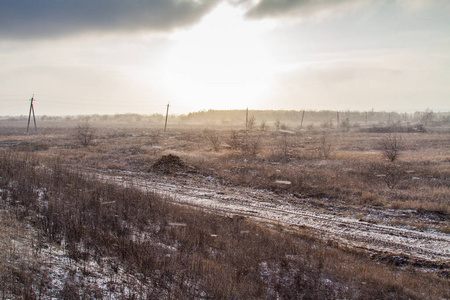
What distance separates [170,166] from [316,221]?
10.9 m

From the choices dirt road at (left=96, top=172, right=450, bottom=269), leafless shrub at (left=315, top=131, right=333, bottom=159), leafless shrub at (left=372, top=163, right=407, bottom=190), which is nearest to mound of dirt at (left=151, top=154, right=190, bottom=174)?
dirt road at (left=96, top=172, right=450, bottom=269)

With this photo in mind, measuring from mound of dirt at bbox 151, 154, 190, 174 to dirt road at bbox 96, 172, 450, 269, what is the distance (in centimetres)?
238

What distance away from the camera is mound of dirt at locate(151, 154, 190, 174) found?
59.3 feet

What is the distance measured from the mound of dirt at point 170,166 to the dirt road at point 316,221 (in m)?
2.38

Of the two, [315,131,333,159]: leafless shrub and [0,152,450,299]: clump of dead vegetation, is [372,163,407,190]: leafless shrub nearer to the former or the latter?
[315,131,333,159]: leafless shrub

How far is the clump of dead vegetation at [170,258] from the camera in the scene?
4.60m

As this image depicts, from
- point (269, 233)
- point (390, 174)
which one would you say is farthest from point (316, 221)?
Answer: point (390, 174)

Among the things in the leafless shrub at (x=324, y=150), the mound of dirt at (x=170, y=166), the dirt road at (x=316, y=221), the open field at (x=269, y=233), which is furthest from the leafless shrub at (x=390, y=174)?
the mound of dirt at (x=170, y=166)

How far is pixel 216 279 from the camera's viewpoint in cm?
521

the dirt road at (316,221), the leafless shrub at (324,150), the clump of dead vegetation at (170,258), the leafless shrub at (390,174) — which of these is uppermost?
the leafless shrub at (324,150)

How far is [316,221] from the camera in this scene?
10117 mm

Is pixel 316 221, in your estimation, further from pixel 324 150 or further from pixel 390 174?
pixel 324 150

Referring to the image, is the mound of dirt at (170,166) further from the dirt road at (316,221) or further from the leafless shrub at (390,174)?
the leafless shrub at (390,174)

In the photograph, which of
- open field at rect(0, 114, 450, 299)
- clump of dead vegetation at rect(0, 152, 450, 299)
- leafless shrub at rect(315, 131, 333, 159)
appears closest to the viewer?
clump of dead vegetation at rect(0, 152, 450, 299)
